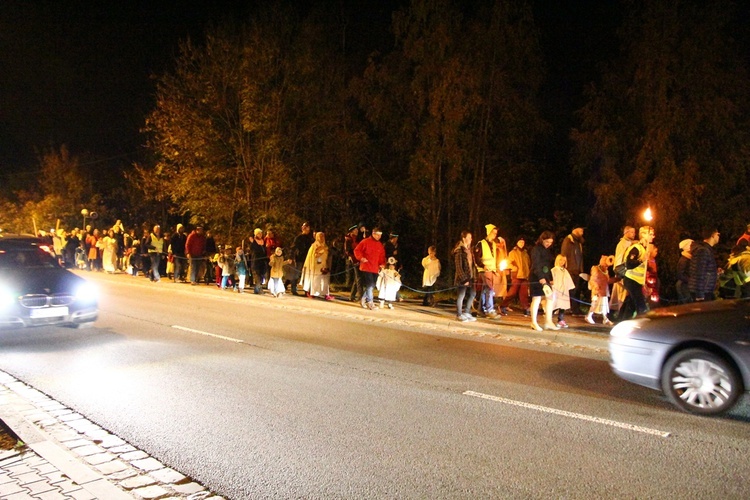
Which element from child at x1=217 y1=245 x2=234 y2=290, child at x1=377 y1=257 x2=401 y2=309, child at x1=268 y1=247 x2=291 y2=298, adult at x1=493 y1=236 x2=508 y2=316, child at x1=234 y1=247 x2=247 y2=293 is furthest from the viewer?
child at x1=217 y1=245 x2=234 y2=290

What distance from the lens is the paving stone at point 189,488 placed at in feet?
14.3

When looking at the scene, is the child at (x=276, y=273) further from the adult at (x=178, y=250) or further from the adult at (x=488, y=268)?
the adult at (x=488, y=268)

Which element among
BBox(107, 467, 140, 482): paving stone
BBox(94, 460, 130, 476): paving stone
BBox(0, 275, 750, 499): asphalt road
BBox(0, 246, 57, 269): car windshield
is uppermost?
BBox(0, 246, 57, 269): car windshield

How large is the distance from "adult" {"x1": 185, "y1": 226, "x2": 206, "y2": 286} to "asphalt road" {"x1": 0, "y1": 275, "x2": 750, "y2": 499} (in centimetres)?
877

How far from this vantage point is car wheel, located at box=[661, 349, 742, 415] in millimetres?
6004

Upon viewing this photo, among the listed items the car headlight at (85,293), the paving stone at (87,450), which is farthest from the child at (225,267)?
the paving stone at (87,450)

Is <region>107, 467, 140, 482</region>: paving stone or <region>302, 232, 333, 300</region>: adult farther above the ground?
<region>302, 232, 333, 300</region>: adult

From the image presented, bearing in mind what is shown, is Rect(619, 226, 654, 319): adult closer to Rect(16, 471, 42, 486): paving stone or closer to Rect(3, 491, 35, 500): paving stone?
Rect(16, 471, 42, 486): paving stone

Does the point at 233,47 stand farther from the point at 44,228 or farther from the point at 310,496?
the point at 44,228

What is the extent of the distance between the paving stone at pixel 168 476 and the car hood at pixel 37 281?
21.2 ft

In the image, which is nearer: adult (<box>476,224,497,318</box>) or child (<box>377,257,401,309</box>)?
adult (<box>476,224,497,318</box>)

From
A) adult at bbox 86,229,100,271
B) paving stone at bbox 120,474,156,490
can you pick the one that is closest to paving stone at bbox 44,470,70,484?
paving stone at bbox 120,474,156,490

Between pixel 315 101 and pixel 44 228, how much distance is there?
98.4ft

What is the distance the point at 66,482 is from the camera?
14.2ft
